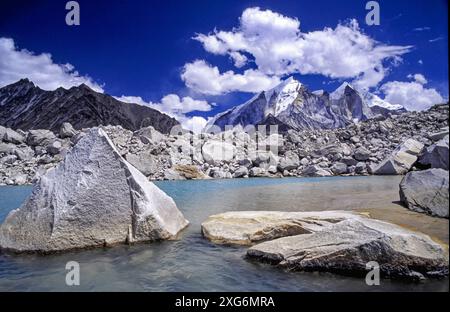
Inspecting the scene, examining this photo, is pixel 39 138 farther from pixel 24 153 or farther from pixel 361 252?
pixel 361 252

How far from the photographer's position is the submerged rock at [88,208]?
337 inches

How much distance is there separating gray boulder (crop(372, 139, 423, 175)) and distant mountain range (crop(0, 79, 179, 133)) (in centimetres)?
15089

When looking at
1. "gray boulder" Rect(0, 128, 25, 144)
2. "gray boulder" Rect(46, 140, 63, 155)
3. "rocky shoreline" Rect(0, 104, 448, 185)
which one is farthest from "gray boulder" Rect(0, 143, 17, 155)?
"gray boulder" Rect(46, 140, 63, 155)

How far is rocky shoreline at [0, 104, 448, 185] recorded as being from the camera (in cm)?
4806

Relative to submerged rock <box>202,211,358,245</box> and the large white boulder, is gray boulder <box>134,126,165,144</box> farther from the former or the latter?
submerged rock <box>202,211,358,245</box>

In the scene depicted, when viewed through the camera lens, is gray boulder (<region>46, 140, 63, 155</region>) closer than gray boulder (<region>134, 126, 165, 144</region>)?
Yes

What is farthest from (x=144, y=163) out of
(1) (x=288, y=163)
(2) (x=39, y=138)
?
(2) (x=39, y=138)

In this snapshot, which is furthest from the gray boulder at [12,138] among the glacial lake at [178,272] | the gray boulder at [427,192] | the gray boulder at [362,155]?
the gray boulder at [427,192]

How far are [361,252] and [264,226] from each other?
3.53 metres

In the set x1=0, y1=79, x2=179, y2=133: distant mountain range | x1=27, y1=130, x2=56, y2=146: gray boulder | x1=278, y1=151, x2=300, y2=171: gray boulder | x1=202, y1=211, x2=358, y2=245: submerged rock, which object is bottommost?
x1=202, y1=211, x2=358, y2=245: submerged rock

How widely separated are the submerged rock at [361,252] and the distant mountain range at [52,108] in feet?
558

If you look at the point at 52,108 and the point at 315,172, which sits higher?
the point at 52,108

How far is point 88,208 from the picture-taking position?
8.79 metres

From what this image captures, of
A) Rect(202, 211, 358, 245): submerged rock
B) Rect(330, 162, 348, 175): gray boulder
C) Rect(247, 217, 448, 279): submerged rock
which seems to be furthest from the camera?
Rect(330, 162, 348, 175): gray boulder
